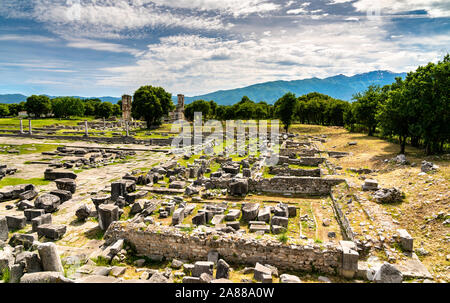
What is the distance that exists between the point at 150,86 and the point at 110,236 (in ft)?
187

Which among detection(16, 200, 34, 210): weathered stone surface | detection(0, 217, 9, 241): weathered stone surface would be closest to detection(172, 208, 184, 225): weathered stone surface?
detection(0, 217, 9, 241): weathered stone surface

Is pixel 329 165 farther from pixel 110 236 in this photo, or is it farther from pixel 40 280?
pixel 40 280

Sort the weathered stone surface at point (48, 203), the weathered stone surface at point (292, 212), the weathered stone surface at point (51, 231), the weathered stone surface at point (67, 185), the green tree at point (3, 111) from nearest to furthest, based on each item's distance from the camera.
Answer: the weathered stone surface at point (51, 231)
the weathered stone surface at point (292, 212)
the weathered stone surface at point (48, 203)
the weathered stone surface at point (67, 185)
the green tree at point (3, 111)

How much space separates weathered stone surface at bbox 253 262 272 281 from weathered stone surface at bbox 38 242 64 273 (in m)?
6.17

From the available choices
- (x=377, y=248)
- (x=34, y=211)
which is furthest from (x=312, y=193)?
(x=34, y=211)

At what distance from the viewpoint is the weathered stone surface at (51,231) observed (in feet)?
37.8

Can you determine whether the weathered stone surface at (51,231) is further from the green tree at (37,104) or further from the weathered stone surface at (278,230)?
the green tree at (37,104)

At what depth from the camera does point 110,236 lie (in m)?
10.7

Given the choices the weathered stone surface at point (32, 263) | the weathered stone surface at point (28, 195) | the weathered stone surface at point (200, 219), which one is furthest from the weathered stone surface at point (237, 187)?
the weathered stone surface at point (28, 195)

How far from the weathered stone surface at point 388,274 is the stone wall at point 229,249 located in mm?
1139

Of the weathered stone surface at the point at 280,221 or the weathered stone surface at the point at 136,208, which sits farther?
the weathered stone surface at the point at 136,208
